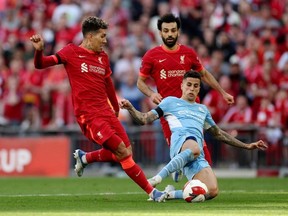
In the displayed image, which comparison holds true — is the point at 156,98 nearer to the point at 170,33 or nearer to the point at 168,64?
the point at 168,64

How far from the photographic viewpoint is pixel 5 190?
18.1 meters

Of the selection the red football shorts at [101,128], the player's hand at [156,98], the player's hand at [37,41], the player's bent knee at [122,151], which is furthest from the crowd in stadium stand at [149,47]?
the player's hand at [37,41]

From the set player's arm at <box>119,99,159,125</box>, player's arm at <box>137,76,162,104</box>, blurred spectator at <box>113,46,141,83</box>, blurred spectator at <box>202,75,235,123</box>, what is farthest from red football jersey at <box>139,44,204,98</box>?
blurred spectator at <box>113,46,141,83</box>

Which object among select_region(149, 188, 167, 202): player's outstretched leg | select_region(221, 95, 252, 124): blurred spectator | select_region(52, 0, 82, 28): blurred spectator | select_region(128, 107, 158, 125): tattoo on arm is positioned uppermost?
select_region(52, 0, 82, 28): blurred spectator

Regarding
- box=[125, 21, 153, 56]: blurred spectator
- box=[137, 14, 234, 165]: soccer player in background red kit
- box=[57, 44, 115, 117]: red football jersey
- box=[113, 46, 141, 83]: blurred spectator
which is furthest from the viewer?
box=[125, 21, 153, 56]: blurred spectator

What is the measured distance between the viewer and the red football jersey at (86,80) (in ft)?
49.6

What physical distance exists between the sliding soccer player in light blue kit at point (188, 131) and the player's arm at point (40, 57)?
4.59ft

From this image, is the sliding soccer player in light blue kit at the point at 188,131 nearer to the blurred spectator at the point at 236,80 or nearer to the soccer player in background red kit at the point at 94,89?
the soccer player in background red kit at the point at 94,89

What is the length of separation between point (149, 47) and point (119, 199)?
1197 centimetres

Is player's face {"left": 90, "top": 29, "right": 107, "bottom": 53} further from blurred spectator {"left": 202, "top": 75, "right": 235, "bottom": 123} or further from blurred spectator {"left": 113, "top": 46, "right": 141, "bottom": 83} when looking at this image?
blurred spectator {"left": 113, "top": 46, "right": 141, "bottom": 83}

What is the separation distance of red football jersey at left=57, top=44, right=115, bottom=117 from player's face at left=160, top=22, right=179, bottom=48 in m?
1.49

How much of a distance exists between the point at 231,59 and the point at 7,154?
578cm

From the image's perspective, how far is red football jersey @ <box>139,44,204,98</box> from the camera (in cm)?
1641

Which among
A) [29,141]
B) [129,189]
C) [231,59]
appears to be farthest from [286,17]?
[129,189]
